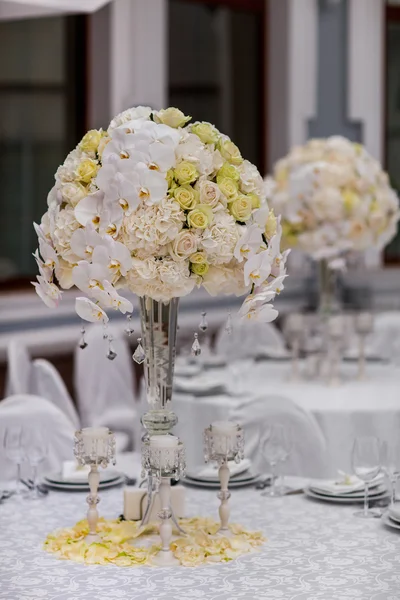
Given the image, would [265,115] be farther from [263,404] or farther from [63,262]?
[63,262]

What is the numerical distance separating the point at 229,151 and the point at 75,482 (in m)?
1.04

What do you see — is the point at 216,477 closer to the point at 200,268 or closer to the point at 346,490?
the point at 346,490

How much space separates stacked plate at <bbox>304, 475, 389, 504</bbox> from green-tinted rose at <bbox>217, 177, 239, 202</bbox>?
2.78 ft

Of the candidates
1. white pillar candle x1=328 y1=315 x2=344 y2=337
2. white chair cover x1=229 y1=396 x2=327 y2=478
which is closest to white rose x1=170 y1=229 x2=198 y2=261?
white chair cover x1=229 y1=396 x2=327 y2=478

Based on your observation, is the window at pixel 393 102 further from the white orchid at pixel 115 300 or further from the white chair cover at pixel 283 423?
the white orchid at pixel 115 300

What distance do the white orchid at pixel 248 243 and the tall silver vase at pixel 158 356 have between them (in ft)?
0.65

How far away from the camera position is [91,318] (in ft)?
7.03

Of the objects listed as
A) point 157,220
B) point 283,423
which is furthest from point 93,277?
point 283,423

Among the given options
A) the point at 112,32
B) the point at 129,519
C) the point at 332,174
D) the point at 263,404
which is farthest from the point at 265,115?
the point at 129,519

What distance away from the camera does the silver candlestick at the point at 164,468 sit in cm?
219

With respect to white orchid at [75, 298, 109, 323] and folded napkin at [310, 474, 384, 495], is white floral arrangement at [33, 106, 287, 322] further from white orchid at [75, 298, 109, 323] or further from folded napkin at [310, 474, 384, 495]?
folded napkin at [310, 474, 384, 495]

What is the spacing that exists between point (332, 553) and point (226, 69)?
18.8 feet

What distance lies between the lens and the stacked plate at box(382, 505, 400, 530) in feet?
8.04

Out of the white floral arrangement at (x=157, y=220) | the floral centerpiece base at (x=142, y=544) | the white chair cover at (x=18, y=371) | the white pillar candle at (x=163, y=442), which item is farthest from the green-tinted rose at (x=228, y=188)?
the white chair cover at (x=18, y=371)
